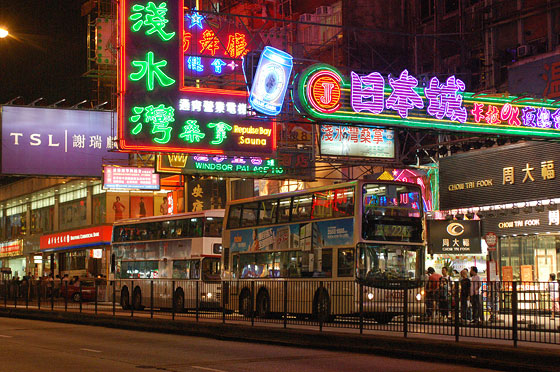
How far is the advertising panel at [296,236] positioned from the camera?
2364 centimetres

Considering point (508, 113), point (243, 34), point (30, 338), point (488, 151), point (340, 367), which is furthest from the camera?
point (243, 34)

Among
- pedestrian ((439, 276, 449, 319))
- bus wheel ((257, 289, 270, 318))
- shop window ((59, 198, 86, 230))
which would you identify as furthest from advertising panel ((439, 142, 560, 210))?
shop window ((59, 198, 86, 230))

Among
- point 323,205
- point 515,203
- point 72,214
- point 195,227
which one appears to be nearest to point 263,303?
point 323,205

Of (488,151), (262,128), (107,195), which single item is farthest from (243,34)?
(107,195)

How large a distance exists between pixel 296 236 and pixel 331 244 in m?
1.74

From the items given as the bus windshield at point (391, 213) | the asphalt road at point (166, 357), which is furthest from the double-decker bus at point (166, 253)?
the asphalt road at point (166, 357)

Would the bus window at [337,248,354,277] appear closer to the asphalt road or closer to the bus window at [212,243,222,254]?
the asphalt road

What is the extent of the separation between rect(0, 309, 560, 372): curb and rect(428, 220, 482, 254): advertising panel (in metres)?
10.0

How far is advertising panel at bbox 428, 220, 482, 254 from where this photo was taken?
2806 cm

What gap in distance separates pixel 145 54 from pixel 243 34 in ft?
28.7

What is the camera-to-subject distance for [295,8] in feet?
135

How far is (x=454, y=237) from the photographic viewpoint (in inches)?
1110

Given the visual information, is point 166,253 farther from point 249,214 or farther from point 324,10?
point 324,10

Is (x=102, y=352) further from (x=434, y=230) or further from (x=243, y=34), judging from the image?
(x=243, y=34)
